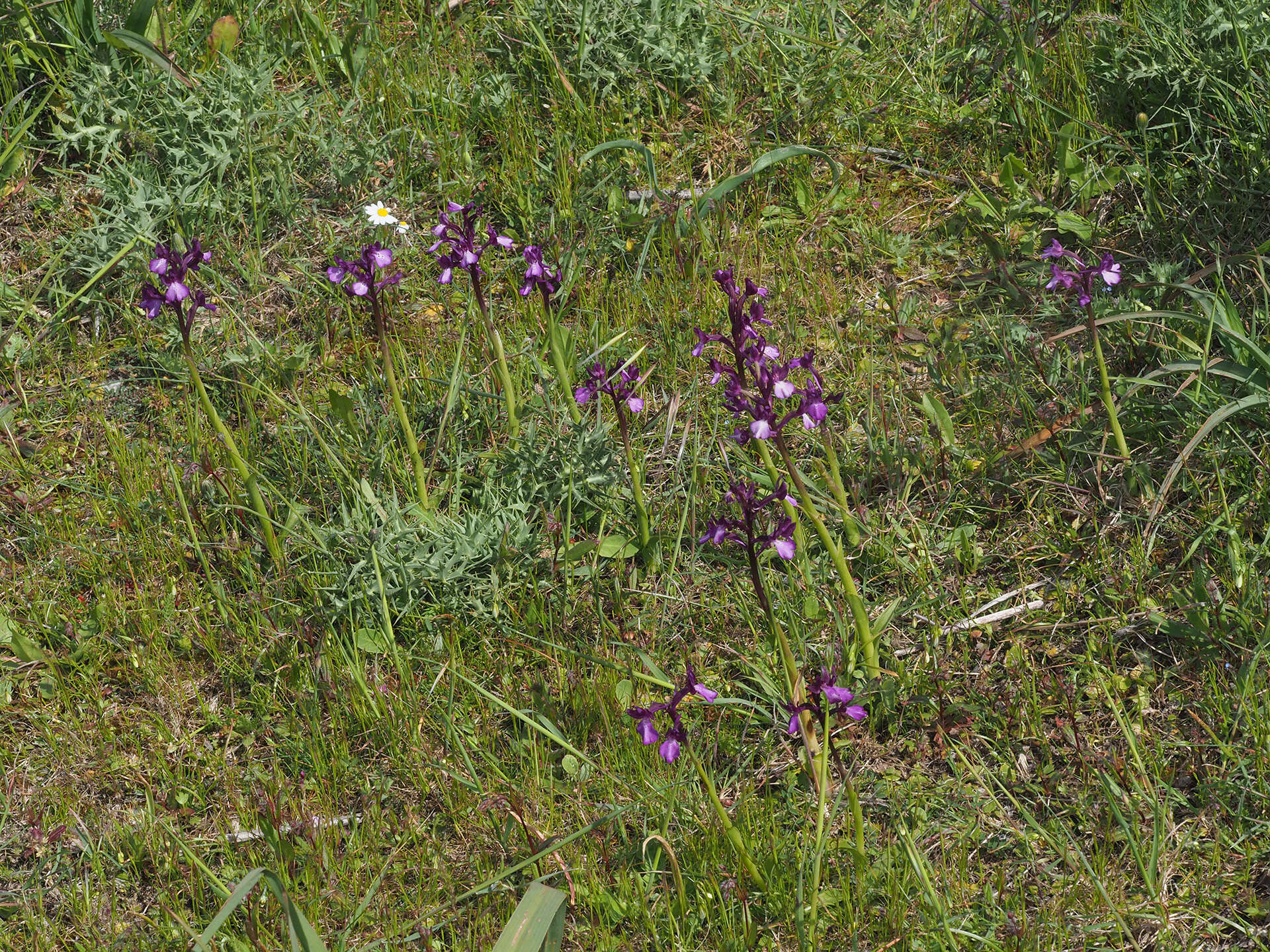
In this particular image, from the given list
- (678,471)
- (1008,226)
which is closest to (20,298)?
(678,471)

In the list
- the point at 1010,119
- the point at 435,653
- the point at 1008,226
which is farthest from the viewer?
the point at 1010,119

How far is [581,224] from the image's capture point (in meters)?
3.87

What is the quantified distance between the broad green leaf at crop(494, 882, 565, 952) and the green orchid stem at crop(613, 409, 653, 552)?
1.14 m

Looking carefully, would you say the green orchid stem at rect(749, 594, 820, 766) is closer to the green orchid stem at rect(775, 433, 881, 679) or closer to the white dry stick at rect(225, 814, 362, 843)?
the green orchid stem at rect(775, 433, 881, 679)

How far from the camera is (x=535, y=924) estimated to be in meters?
1.85

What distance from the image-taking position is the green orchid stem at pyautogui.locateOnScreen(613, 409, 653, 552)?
2.76 meters

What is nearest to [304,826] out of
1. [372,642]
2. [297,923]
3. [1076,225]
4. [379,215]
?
[372,642]

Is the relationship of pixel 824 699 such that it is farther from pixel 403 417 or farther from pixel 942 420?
pixel 403 417

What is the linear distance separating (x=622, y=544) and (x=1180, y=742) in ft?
4.50

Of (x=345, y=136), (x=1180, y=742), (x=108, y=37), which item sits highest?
(x=108, y=37)

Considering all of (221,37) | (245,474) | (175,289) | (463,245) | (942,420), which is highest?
(221,37)

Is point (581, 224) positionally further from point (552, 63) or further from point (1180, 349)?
point (1180, 349)

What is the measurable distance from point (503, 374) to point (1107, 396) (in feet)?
5.03

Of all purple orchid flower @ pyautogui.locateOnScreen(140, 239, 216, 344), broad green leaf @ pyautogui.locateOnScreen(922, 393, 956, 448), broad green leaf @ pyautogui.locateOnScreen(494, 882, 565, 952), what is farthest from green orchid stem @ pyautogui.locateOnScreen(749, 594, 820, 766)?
purple orchid flower @ pyautogui.locateOnScreen(140, 239, 216, 344)
